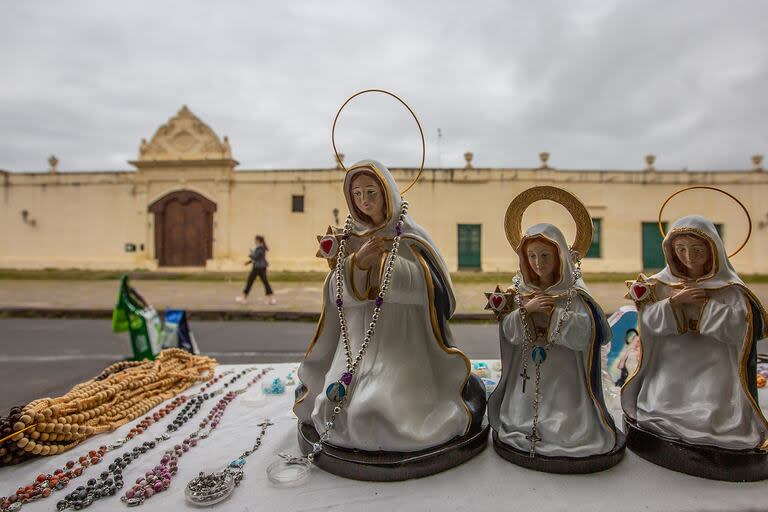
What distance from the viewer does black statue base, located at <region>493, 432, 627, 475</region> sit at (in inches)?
96.9

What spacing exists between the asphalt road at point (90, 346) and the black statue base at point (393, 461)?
11.0ft

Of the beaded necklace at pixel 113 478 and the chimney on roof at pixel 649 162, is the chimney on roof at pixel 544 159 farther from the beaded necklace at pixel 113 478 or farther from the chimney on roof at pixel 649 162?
the beaded necklace at pixel 113 478

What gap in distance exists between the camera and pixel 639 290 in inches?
113

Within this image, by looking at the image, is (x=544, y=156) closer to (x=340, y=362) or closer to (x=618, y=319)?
(x=618, y=319)

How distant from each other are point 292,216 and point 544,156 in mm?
9401

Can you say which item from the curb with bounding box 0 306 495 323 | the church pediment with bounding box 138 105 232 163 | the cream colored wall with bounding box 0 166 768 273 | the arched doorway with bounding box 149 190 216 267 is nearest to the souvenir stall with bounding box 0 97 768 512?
the curb with bounding box 0 306 495 323

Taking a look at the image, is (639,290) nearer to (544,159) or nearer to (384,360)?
(384,360)

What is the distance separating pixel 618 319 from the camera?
436 centimetres

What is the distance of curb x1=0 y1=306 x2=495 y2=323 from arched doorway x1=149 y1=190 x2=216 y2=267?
25.1 feet

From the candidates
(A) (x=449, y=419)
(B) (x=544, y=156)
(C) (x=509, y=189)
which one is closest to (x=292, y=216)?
(C) (x=509, y=189)

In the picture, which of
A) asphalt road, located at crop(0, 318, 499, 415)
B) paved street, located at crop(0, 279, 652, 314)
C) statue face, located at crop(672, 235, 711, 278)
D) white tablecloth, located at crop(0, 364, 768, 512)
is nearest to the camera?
white tablecloth, located at crop(0, 364, 768, 512)

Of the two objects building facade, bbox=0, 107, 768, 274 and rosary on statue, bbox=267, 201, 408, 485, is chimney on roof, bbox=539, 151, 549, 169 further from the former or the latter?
rosary on statue, bbox=267, 201, 408, 485

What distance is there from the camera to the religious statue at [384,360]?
2.46 m

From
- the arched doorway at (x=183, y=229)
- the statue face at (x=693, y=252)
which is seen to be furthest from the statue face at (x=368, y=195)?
the arched doorway at (x=183, y=229)
